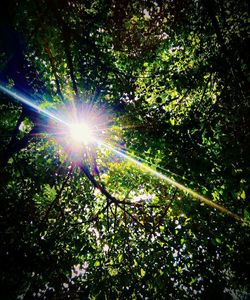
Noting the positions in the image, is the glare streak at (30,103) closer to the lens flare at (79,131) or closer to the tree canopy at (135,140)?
the tree canopy at (135,140)

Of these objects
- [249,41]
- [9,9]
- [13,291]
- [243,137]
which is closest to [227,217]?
[243,137]

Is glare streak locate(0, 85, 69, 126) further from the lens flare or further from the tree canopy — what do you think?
the lens flare

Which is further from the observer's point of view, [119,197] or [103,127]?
[119,197]

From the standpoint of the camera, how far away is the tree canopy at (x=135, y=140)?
12.8 feet

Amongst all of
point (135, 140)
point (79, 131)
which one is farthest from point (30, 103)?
point (135, 140)

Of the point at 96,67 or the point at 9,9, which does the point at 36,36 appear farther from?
the point at 96,67

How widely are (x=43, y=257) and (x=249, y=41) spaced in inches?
246

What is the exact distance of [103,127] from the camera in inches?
252

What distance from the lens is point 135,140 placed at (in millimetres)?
5957

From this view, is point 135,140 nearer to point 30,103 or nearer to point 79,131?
point 79,131

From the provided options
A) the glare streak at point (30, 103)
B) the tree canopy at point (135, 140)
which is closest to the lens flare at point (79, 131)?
the tree canopy at point (135, 140)

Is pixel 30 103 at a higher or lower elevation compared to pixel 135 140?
higher

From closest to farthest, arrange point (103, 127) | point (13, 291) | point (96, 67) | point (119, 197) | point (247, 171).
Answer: point (247, 171) < point (13, 291) < point (96, 67) < point (103, 127) < point (119, 197)

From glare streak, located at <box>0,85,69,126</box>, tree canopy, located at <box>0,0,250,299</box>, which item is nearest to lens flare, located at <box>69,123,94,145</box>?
tree canopy, located at <box>0,0,250,299</box>
